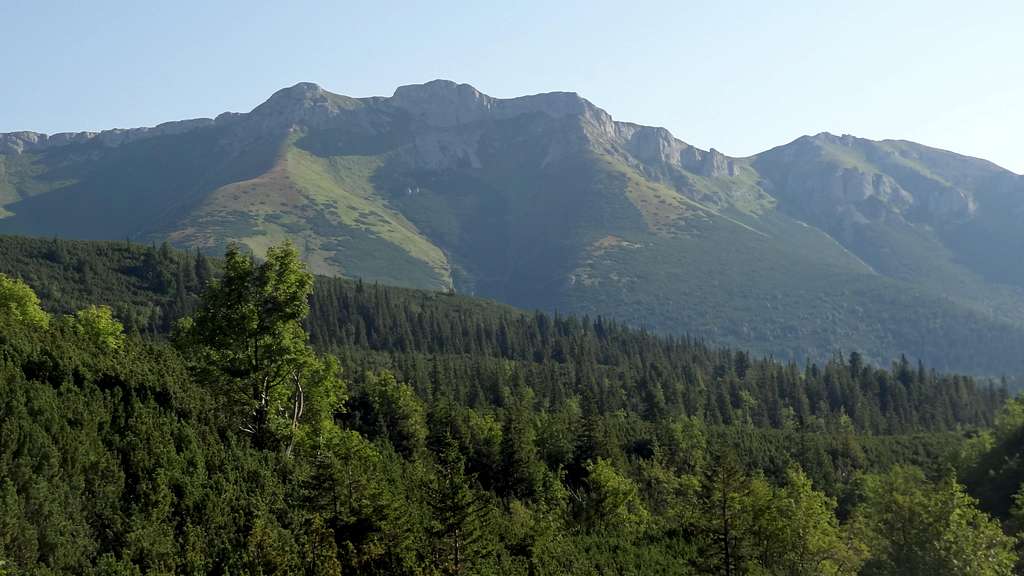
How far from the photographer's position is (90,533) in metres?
24.6

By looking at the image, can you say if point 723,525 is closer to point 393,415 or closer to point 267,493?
point 267,493

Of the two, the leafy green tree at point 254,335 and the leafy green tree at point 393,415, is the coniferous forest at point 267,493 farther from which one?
the leafy green tree at point 393,415

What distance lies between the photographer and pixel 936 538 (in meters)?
53.2

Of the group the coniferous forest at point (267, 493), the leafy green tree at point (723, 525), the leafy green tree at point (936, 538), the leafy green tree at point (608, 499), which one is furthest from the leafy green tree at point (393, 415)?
the leafy green tree at point (936, 538)

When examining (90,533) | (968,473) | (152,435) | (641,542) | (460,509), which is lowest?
(968,473)

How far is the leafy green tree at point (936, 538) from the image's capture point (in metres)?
51.3

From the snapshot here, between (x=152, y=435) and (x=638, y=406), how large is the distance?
6565 inches

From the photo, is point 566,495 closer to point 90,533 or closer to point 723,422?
point 90,533

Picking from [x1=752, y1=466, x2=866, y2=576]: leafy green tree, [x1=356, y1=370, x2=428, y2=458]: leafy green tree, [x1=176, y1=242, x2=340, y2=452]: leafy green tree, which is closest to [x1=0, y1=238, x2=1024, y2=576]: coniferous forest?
[x1=176, y1=242, x2=340, y2=452]: leafy green tree

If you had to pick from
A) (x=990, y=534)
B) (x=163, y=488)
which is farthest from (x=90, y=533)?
(x=990, y=534)

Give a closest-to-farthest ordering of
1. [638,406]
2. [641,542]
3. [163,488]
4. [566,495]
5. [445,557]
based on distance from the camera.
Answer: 1. [163,488]
2. [445,557]
3. [641,542]
4. [566,495]
5. [638,406]

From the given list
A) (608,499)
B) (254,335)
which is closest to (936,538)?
(608,499)

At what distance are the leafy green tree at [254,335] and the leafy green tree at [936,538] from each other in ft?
144

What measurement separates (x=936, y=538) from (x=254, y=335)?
1863 inches
